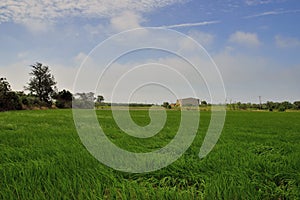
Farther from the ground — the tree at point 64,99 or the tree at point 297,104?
the tree at point 64,99

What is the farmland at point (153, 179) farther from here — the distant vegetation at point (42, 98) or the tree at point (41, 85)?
the tree at point (41, 85)

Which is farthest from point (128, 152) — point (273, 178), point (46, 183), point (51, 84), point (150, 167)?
point (51, 84)

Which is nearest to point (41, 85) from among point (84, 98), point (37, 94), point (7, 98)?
point (37, 94)

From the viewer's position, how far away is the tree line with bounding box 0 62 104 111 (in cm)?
2602

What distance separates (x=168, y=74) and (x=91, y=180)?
2.41 metres

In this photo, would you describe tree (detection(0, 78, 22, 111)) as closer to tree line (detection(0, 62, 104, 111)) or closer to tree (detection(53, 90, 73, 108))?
tree line (detection(0, 62, 104, 111))

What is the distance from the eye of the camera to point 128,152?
3.71 m

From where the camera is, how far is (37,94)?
45750mm

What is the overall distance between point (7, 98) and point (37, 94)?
20.5m

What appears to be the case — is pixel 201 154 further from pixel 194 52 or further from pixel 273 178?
pixel 194 52

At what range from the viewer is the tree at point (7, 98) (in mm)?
25375

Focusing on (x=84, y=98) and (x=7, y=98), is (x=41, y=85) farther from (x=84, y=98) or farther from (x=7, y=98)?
(x=84, y=98)

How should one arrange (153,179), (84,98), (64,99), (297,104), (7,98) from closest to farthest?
(153,179) < (84,98) < (7,98) < (64,99) < (297,104)

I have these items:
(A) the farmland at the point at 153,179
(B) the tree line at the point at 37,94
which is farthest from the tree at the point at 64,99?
(A) the farmland at the point at 153,179
